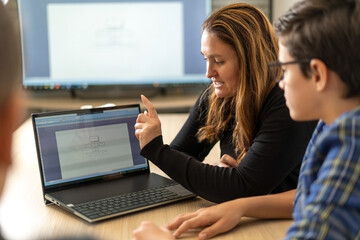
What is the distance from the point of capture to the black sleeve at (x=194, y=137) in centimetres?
171

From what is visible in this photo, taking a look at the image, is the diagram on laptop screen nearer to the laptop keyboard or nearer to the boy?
the laptop keyboard

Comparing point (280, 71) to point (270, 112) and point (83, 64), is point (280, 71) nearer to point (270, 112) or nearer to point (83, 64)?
point (270, 112)

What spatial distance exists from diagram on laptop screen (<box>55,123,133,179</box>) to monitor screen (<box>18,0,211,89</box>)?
1.84 metres

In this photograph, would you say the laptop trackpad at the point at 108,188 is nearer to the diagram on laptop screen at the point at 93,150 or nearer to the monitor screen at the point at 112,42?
the diagram on laptop screen at the point at 93,150

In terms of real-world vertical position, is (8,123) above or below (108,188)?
above

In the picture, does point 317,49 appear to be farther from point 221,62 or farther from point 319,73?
point 221,62

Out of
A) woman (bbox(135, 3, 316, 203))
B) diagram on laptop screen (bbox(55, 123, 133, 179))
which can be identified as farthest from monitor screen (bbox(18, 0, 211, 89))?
diagram on laptop screen (bbox(55, 123, 133, 179))

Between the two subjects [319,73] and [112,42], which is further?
[112,42]

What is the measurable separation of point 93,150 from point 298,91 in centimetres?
67

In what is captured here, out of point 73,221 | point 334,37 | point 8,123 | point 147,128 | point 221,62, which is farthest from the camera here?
point 221,62

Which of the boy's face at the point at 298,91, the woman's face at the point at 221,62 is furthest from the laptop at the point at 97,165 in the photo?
the boy's face at the point at 298,91

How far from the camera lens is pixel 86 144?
57.4 inches

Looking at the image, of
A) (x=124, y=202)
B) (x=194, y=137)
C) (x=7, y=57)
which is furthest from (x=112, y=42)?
(x=7, y=57)

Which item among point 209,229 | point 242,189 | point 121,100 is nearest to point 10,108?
point 209,229
